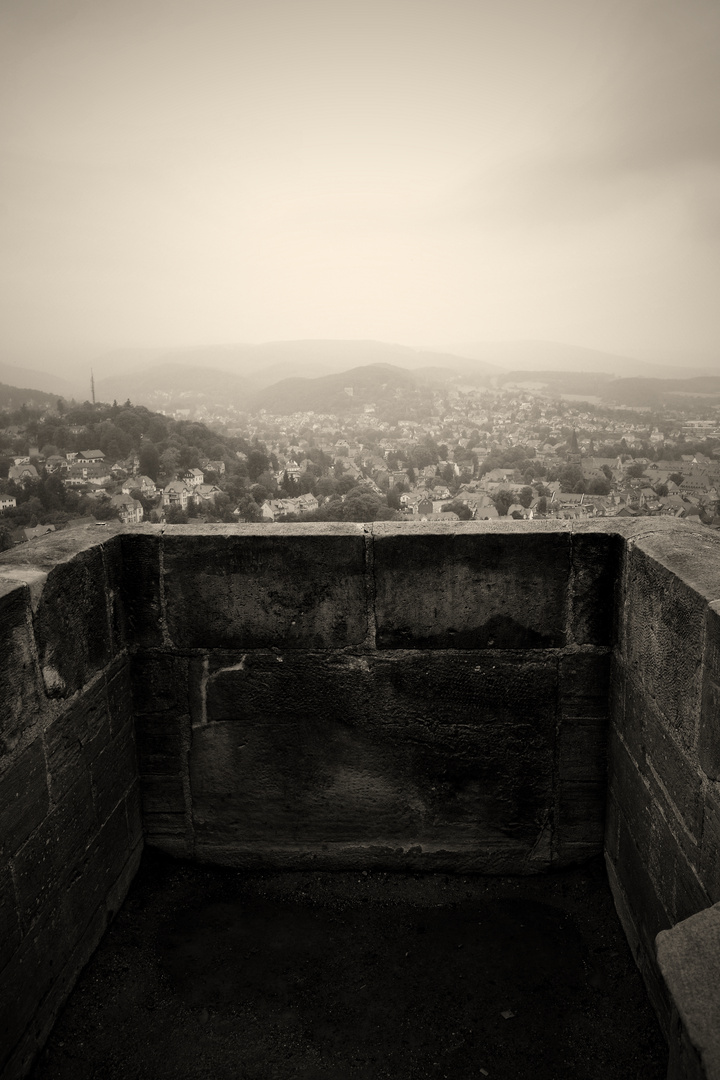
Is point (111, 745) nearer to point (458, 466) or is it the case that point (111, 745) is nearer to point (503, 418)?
point (458, 466)

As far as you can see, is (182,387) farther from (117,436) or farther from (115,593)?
(115,593)

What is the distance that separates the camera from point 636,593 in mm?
2266

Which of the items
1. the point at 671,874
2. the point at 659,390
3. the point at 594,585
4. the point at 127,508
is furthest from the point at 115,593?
the point at 659,390

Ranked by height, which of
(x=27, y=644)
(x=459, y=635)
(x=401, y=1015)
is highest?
(x=27, y=644)

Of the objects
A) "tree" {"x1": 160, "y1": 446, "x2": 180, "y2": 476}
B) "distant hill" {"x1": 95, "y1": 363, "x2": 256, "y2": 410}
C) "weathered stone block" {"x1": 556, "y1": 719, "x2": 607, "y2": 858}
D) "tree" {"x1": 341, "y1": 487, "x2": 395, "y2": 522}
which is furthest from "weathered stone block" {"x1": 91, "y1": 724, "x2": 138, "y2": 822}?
"distant hill" {"x1": 95, "y1": 363, "x2": 256, "y2": 410}

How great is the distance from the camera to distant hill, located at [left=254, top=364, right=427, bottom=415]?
30.3 meters

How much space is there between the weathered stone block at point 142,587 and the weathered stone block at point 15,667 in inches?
24.5

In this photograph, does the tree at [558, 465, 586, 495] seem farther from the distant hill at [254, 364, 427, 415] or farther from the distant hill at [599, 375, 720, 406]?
the distant hill at [254, 364, 427, 415]

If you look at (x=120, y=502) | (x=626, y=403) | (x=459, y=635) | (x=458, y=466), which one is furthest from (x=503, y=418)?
(x=459, y=635)

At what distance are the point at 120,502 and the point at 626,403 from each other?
615 inches

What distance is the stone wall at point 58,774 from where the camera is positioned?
186cm

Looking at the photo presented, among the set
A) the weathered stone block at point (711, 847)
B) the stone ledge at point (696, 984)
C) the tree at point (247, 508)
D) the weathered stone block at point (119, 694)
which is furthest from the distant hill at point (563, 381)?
the stone ledge at point (696, 984)

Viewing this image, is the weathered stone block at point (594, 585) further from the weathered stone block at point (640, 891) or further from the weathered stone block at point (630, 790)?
the weathered stone block at point (640, 891)

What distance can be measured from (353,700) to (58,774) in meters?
1.02
